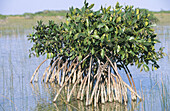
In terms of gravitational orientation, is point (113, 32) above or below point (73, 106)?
above

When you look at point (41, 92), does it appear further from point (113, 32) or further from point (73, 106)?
point (113, 32)

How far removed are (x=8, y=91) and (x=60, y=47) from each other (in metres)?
2.54

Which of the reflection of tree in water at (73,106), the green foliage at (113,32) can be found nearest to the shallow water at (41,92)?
the reflection of tree in water at (73,106)

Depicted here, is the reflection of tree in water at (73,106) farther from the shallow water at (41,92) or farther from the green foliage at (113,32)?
the green foliage at (113,32)

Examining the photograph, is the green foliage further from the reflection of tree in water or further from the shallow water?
the reflection of tree in water

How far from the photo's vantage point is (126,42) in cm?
938

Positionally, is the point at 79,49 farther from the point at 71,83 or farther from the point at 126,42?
the point at 71,83

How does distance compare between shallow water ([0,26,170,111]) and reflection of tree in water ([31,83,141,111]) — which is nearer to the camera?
reflection of tree in water ([31,83,141,111])

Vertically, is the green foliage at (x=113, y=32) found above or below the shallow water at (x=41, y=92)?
above

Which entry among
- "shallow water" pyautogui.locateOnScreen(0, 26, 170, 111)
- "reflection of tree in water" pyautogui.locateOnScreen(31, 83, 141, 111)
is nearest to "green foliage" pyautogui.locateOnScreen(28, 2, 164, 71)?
"shallow water" pyautogui.locateOnScreen(0, 26, 170, 111)

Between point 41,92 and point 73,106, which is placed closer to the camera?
point 73,106

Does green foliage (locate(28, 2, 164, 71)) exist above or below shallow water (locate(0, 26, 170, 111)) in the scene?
above

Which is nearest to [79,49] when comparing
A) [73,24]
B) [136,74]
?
[73,24]

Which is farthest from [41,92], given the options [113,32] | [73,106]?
[113,32]
